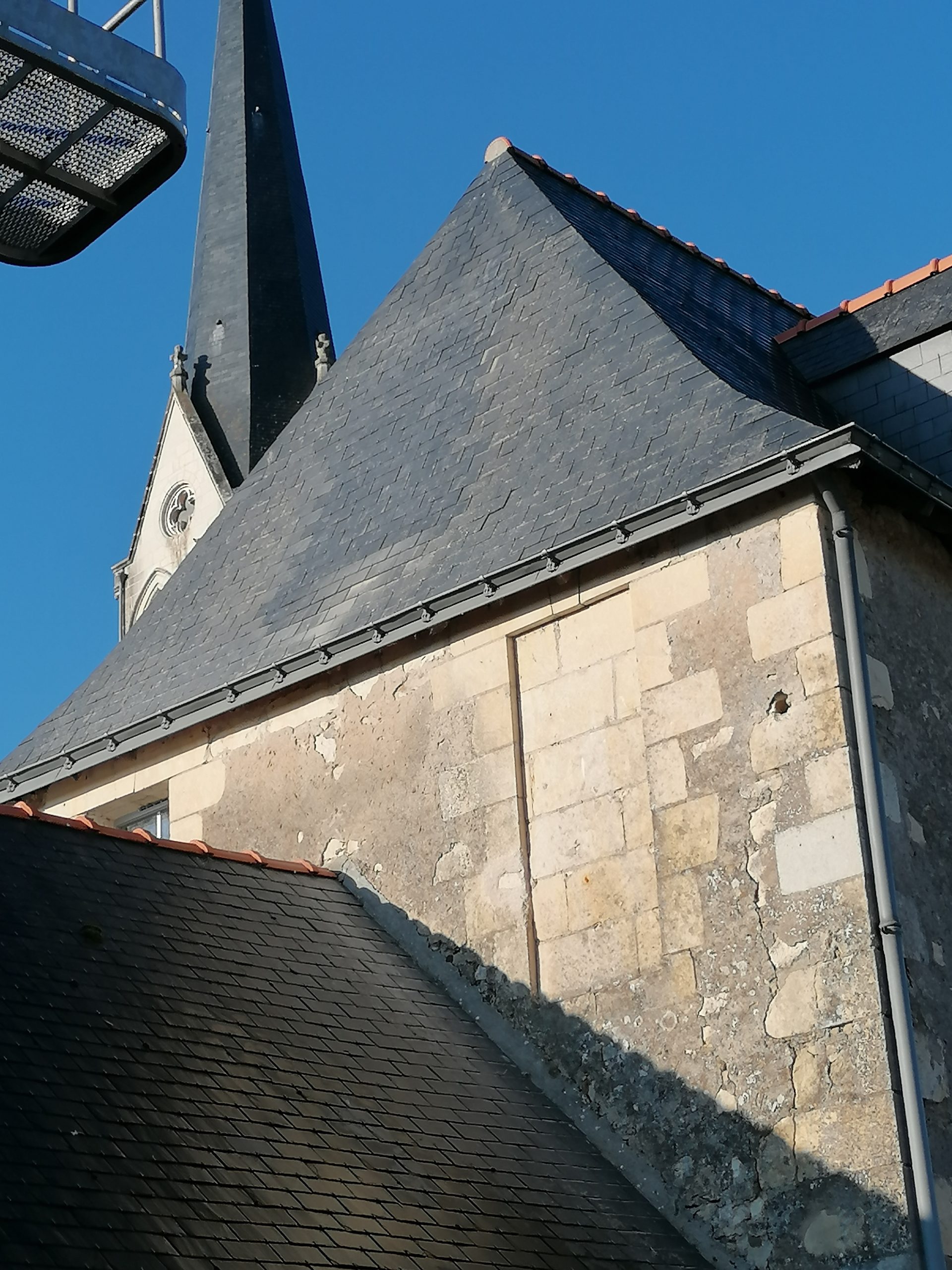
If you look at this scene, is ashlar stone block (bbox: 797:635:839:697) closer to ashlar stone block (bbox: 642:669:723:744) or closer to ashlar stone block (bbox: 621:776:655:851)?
ashlar stone block (bbox: 642:669:723:744)

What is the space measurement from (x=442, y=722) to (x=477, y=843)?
0.73m

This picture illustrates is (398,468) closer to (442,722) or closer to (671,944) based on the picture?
(442,722)

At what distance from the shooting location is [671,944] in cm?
858

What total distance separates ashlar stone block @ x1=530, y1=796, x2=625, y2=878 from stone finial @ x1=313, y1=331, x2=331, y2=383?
64.0 ft

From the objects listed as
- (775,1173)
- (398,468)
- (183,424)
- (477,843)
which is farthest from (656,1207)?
(183,424)

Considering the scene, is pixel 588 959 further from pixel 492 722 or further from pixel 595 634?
pixel 595 634

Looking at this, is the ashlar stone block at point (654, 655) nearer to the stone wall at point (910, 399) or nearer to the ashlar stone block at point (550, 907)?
the ashlar stone block at point (550, 907)

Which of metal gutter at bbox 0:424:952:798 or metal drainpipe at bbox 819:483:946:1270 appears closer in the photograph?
metal drainpipe at bbox 819:483:946:1270

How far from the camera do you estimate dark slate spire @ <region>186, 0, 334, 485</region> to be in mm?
28219

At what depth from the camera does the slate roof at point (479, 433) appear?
9.79m

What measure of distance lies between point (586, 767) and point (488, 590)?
1.05 metres

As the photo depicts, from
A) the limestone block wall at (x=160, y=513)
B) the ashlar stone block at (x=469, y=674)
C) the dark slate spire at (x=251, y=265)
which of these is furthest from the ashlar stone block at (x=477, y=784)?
the limestone block wall at (x=160, y=513)

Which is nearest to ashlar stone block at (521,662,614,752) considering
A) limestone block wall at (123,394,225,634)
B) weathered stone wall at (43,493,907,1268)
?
weathered stone wall at (43,493,907,1268)

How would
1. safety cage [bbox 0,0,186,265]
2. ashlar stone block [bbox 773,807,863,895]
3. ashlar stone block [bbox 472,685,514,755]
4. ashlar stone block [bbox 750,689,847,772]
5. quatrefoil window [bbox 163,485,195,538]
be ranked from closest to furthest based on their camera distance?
safety cage [bbox 0,0,186,265]
ashlar stone block [bbox 773,807,863,895]
ashlar stone block [bbox 750,689,847,772]
ashlar stone block [bbox 472,685,514,755]
quatrefoil window [bbox 163,485,195,538]
